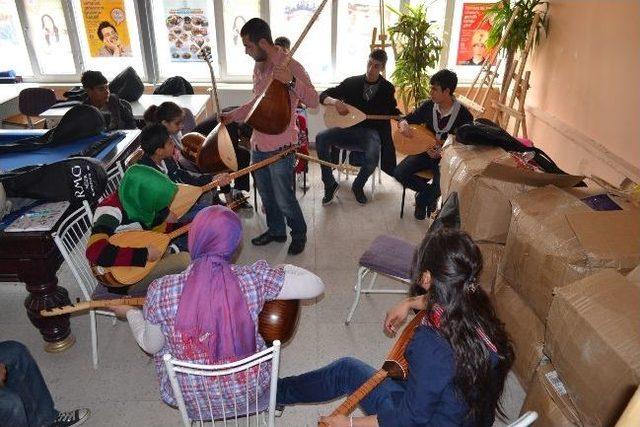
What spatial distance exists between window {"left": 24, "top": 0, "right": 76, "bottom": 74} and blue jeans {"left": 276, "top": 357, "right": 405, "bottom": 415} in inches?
211

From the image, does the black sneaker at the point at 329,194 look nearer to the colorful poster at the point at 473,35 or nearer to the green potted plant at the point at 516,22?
the green potted plant at the point at 516,22

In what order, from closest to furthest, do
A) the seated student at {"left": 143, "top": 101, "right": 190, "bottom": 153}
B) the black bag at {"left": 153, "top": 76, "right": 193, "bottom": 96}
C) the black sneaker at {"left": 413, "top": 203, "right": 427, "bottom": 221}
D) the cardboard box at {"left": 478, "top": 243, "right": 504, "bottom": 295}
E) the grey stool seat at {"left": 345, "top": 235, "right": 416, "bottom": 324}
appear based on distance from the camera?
the grey stool seat at {"left": 345, "top": 235, "right": 416, "bottom": 324} → the cardboard box at {"left": 478, "top": 243, "right": 504, "bottom": 295} → the seated student at {"left": 143, "top": 101, "right": 190, "bottom": 153} → the black sneaker at {"left": 413, "top": 203, "right": 427, "bottom": 221} → the black bag at {"left": 153, "top": 76, "right": 193, "bottom": 96}

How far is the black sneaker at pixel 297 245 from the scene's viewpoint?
10.8 feet

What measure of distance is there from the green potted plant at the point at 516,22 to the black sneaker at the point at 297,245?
9.97 ft

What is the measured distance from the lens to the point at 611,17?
3566 mm

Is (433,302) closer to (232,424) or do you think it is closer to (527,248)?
(527,248)

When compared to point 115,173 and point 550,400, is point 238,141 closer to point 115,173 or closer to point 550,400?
point 115,173

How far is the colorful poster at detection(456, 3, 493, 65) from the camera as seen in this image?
5352 millimetres

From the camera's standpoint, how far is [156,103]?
4.52 m

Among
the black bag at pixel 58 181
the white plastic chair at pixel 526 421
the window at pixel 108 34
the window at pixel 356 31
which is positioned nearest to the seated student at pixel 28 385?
the black bag at pixel 58 181

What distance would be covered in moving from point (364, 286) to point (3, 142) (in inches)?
103

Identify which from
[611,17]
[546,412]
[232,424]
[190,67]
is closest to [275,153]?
[232,424]

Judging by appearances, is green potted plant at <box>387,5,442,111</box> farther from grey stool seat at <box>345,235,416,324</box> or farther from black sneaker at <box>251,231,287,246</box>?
A: grey stool seat at <box>345,235,416,324</box>

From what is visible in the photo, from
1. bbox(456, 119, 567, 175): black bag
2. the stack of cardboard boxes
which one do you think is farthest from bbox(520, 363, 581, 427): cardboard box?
bbox(456, 119, 567, 175): black bag
